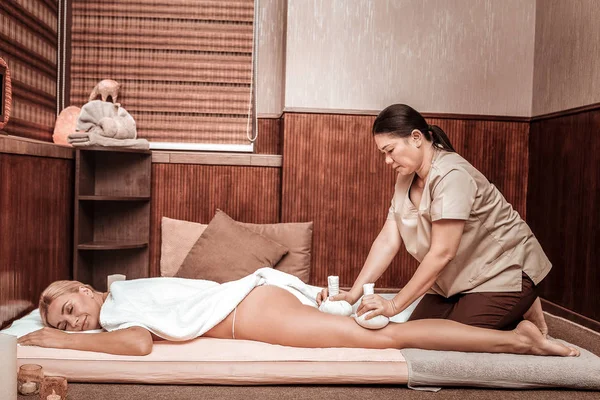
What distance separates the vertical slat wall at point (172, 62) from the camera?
3641 millimetres

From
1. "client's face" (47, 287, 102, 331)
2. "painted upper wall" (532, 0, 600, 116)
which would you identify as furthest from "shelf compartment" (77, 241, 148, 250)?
"painted upper wall" (532, 0, 600, 116)

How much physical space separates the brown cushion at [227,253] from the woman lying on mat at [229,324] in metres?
0.74

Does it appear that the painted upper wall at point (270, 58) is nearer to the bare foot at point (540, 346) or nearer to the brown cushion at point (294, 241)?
the brown cushion at point (294, 241)

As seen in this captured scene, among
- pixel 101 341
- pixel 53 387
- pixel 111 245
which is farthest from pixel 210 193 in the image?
pixel 53 387

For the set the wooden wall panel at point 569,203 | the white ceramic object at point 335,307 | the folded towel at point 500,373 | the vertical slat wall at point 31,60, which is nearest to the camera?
the folded towel at point 500,373

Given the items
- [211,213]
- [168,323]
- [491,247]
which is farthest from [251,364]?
[211,213]

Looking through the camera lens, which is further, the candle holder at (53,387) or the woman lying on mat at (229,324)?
the woman lying on mat at (229,324)

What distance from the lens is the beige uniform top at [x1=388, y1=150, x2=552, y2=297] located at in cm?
204

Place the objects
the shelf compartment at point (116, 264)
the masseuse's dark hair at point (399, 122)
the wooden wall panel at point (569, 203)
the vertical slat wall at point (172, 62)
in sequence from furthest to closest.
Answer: the vertical slat wall at point (172, 62)
the shelf compartment at point (116, 264)
the wooden wall panel at point (569, 203)
the masseuse's dark hair at point (399, 122)

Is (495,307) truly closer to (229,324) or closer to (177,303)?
(229,324)

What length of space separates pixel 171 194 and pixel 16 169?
3.72ft

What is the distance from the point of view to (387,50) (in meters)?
3.37

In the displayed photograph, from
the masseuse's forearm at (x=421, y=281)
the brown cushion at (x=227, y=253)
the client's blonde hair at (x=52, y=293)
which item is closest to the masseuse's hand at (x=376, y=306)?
the masseuse's forearm at (x=421, y=281)

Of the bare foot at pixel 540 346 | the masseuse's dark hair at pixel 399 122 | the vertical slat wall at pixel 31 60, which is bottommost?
the bare foot at pixel 540 346
